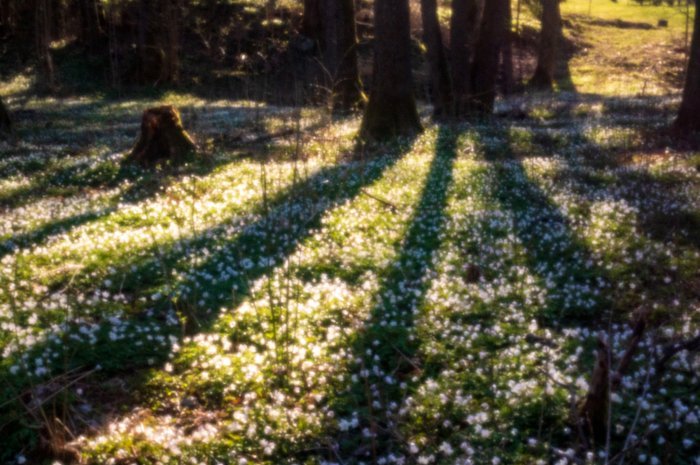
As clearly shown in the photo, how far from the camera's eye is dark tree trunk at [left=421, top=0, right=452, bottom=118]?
27.0 metres

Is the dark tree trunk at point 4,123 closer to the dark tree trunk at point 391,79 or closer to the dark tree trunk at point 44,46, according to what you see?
the dark tree trunk at point 391,79

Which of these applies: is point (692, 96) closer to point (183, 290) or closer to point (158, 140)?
point (158, 140)

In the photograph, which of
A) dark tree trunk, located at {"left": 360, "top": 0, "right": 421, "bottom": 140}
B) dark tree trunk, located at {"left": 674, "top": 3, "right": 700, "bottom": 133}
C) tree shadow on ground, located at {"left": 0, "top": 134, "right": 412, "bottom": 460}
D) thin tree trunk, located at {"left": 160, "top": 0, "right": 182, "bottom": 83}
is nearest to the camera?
tree shadow on ground, located at {"left": 0, "top": 134, "right": 412, "bottom": 460}

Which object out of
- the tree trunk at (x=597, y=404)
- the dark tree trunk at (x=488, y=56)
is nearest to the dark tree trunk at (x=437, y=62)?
the dark tree trunk at (x=488, y=56)

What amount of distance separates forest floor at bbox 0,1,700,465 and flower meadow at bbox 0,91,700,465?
3 centimetres

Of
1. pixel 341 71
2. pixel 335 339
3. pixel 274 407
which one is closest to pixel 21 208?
pixel 335 339

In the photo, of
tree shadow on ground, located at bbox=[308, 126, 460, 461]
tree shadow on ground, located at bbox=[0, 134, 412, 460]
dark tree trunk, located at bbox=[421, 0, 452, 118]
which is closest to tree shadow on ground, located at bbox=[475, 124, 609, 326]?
tree shadow on ground, located at bbox=[308, 126, 460, 461]

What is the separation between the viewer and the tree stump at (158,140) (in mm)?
18828

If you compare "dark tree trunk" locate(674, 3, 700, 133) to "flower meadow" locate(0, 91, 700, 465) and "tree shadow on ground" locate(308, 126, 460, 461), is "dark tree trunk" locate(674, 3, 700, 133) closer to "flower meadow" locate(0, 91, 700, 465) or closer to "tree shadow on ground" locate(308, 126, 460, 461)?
"flower meadow" locate(0, 91, 700, 465)

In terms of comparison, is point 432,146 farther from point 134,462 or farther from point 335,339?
point 134,462

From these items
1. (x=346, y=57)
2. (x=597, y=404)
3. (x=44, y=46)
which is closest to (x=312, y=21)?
(x=44, y=46)

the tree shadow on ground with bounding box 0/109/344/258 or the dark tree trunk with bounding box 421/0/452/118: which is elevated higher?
the dark tree trunk with bounding box 421/0/452/118

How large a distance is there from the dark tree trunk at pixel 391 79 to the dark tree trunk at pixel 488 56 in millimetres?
6198

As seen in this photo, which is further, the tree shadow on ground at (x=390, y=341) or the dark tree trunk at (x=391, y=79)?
the dark tree trunk at (x=391, y=79)
